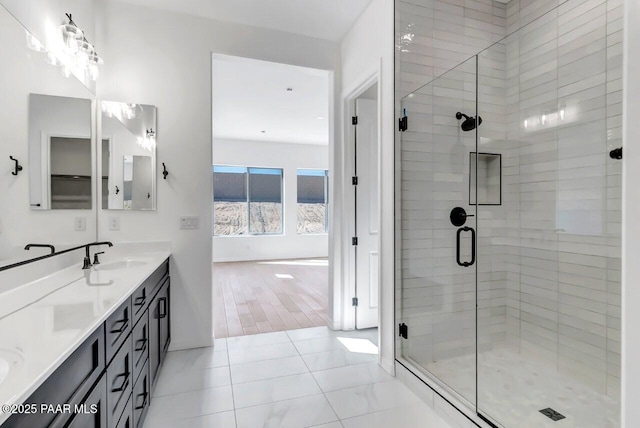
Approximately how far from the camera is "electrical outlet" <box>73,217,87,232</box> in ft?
7.31

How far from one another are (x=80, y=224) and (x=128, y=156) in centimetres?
69

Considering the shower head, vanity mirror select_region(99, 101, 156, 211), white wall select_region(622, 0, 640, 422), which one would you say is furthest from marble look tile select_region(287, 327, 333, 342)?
white wall select_region(622, 0, 640, 422)

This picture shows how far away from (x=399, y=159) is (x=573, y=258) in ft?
4.62

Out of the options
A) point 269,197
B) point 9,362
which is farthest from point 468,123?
point 269,197

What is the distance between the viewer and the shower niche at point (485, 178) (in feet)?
7.41

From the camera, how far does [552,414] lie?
6.00 feet

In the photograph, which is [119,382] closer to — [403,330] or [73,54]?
[403,330]

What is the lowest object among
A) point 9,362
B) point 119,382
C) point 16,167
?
point 119,382

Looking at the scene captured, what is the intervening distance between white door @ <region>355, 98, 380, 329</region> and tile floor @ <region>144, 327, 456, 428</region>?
44 centimetres

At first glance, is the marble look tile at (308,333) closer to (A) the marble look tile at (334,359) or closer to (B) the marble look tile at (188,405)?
(A) the marble look tile at (334,359)

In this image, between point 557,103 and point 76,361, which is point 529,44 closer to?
point 557,103

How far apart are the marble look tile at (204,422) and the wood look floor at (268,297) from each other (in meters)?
1.29

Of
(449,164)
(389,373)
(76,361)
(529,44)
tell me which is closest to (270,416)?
(389,373)

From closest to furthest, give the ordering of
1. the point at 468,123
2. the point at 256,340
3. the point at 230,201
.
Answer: the point at 468,123 → the point at 256,340 → the point at 230,201
